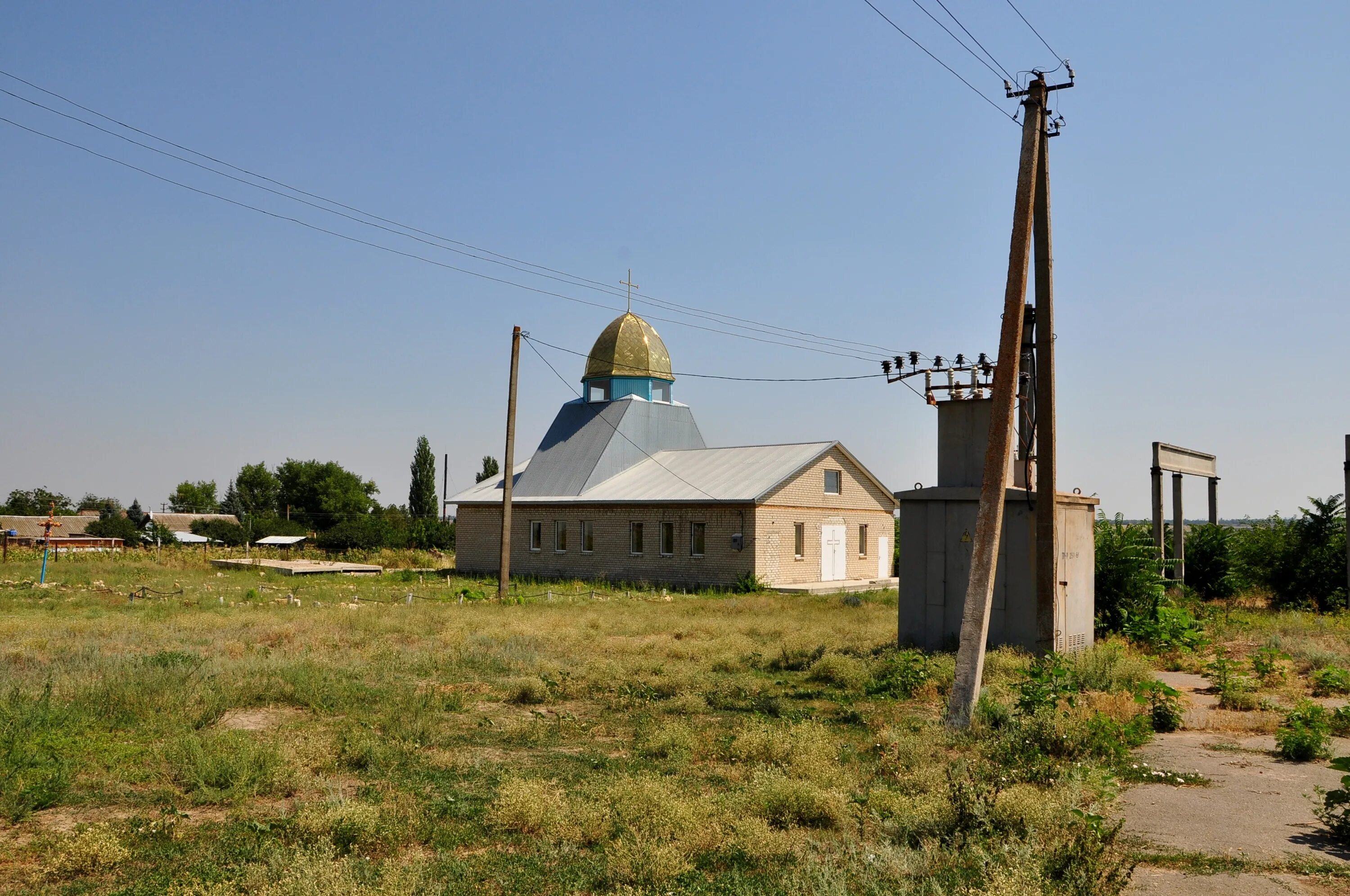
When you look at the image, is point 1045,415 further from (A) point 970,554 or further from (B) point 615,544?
(B) point 615,544

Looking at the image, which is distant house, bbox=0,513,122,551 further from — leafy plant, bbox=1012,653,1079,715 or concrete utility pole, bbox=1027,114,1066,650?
leafy plant, bbox=1012,653,1079,715

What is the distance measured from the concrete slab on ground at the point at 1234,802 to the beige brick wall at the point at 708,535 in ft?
70.6

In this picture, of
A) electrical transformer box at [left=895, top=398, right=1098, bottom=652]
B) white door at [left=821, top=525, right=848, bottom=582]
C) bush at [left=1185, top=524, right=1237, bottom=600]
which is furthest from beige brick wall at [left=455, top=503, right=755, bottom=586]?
electrical transformer box at [left=895, top=398, right=1098, bottom=652]

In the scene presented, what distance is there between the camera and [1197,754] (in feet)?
30.1

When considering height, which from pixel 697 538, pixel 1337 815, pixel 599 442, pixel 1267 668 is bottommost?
pixel 1337 815

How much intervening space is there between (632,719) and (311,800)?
4.19 m

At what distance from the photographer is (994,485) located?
10.0 meters

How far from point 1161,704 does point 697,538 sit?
22359mm

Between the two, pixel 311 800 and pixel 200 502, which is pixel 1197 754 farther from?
pixel 200 502

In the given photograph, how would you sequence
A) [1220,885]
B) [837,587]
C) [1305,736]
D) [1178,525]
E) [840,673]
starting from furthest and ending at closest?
1. [837,587]
2. [1178,525]
3. [840,673]
4. [1305,736]
5. [1220,885]

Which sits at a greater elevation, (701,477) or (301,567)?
(701,477)

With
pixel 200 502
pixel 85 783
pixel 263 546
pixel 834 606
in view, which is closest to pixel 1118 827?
pixel 85 783

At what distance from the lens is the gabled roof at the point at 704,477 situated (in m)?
32.0

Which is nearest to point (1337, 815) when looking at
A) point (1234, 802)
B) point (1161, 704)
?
point (1234, 802)
